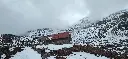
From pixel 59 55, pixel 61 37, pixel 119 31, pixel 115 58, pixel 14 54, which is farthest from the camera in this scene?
pixel 119 31

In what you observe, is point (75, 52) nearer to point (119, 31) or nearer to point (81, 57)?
point (81, 57)

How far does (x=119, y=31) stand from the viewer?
135 meters

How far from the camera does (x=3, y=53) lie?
4716 cm

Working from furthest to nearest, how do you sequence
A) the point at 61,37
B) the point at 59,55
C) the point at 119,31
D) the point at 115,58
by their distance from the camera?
1. the point at 119,31
2. the point at 61,37
3. the point at 59,55
4. the point at 115,58

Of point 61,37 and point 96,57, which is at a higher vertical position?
point 61,37

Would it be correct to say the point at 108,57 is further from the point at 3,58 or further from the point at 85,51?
the point at 3,58

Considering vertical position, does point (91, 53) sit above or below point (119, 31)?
below

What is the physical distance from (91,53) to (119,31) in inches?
3697

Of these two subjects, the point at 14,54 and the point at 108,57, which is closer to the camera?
the point at 108,57

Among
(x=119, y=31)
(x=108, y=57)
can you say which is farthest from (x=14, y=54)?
(x=119, y=31)

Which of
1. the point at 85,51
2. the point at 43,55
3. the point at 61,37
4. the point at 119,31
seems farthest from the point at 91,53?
the point at 119,31

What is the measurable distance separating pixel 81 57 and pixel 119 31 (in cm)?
9698

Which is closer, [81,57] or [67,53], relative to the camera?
Answer: [81,57]

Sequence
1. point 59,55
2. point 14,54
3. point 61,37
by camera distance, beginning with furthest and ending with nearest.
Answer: point 61,37 < point 14,54 < point 59,55
